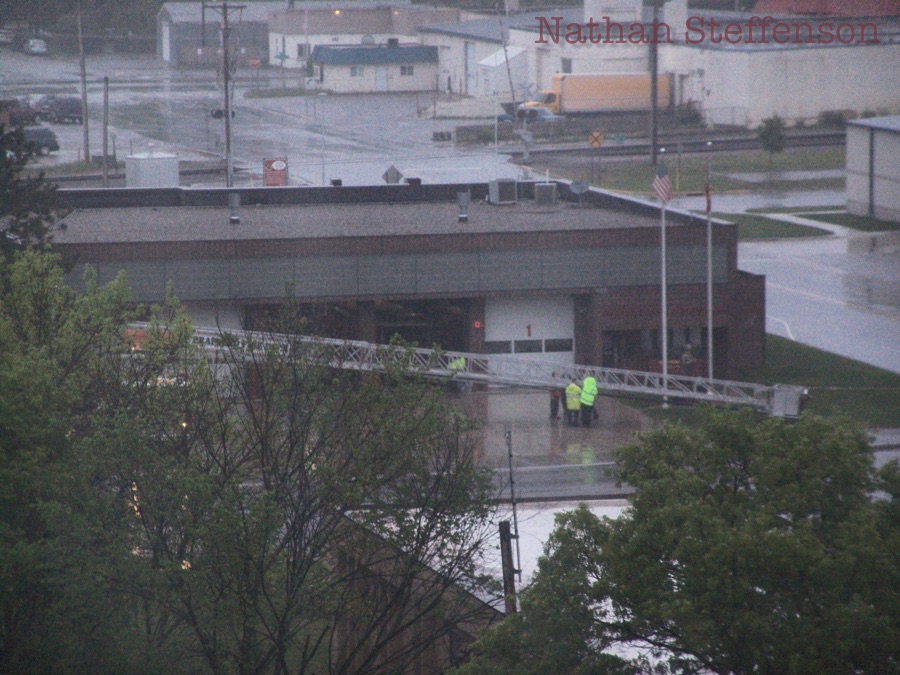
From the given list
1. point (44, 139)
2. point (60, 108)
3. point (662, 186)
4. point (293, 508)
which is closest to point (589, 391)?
point (662, 186)

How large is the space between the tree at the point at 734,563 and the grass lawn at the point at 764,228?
118 ft

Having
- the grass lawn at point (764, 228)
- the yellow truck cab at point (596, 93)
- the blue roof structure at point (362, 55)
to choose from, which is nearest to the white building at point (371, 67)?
the blue roof structure at point (362, 55)

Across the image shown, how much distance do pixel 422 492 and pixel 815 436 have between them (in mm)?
4169

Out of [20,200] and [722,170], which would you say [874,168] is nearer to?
[722,170]

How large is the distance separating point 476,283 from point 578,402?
4612 millimetres

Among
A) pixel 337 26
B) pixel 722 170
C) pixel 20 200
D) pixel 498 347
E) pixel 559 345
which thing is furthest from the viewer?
pixel 337 26

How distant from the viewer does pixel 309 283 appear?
99.1ft

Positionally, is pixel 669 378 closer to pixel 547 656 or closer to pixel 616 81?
pixel 547 656

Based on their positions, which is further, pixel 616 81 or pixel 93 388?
pixel 616 81

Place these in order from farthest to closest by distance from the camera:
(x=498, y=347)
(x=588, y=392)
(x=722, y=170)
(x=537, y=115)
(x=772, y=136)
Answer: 1. (x=537, y=115)
2. (x=772, y=136)
3. (x=722, y=170)
4. (x=498, y=347)
5. (x=588, y=392)

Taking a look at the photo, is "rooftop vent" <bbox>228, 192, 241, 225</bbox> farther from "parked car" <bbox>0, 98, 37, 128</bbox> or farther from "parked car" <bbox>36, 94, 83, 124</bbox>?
"parked car" <bbox>36, 94, 83, 124</bbox>

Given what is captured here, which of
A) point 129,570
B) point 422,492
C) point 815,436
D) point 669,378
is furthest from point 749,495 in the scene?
point 669,378

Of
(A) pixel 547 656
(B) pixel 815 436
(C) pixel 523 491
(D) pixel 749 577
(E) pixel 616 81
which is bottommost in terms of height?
(C) pixel 523 491

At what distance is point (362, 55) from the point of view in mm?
83875
